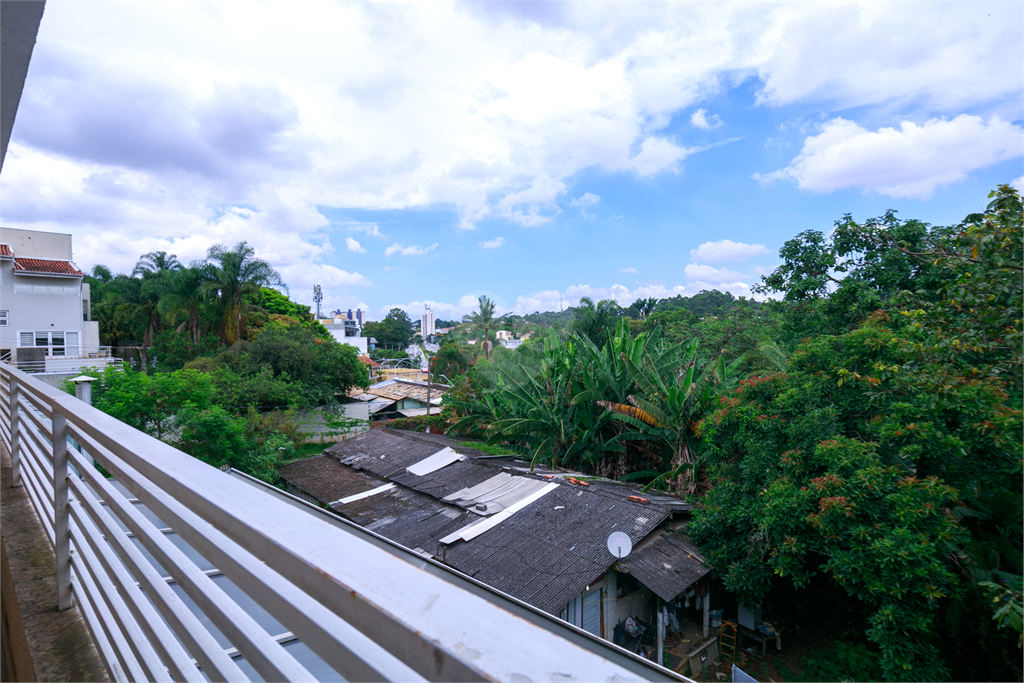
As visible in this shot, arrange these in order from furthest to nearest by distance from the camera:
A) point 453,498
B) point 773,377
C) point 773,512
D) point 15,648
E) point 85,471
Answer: point 453,498 → point 773,377 → point 773,512 → point 15,648 → point 85,471

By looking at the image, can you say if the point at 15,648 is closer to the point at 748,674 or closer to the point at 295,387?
the point at 748,674

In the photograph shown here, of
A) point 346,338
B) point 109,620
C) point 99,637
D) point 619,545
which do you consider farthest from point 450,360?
point 346,338

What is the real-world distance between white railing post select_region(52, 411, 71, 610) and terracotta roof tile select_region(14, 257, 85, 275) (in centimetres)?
2097

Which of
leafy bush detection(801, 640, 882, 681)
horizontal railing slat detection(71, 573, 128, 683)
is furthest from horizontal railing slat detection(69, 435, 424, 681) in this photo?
leafy bush detection(801, 640, 882, 681)

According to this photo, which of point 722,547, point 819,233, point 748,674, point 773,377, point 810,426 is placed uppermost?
point 819,233

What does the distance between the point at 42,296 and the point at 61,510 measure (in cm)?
2161

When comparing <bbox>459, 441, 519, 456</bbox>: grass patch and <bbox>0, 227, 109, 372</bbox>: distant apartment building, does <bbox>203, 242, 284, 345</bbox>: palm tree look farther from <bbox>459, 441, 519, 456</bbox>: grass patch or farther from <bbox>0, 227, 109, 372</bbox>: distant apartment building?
<bbox>459, 441, 519, 456</bbox>: grass patch

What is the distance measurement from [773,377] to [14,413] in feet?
27.7

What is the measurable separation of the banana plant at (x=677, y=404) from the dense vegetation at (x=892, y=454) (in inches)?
1.5

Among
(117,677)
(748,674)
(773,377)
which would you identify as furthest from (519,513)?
(117,677)

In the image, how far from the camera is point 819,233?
1166cm

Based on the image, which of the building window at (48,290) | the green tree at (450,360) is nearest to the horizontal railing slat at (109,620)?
the building window at (48,290)

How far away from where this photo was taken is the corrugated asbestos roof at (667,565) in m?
7.39

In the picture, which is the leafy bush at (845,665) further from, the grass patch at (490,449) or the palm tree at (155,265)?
the palm tree at (155,265)
